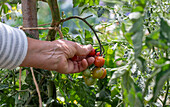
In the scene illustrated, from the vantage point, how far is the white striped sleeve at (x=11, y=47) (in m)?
0.75

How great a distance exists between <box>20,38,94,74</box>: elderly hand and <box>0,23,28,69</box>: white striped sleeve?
0.10 feet

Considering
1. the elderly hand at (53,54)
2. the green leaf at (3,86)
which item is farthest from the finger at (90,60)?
the green leaf at (3,86)

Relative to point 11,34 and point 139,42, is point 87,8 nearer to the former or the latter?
point 11,34

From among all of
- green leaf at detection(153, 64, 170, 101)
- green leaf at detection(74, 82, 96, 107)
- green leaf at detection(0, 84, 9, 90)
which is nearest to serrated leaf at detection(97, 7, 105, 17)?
green leaf at detection(74, 82, 96, 107)

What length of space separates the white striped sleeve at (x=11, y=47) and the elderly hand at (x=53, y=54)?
31 mm

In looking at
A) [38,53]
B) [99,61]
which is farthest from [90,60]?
[38,53]

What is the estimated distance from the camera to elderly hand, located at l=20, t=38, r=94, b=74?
819mm

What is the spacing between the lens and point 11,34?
0.77 meters

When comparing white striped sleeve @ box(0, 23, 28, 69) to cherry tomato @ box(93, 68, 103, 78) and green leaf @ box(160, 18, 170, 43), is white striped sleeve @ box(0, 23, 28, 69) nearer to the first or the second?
cherry tomato @ box(93, 68, 103, 78)

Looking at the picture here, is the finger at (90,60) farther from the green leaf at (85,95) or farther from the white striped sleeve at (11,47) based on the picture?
the white striped sleeve at (11,47)

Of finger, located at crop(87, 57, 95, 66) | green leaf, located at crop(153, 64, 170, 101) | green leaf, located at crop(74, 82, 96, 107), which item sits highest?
green leaf, located at crop(153, 64, 170, 101)

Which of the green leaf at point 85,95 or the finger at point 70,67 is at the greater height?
the finger at point 70,67

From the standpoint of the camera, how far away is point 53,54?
0.86 meters

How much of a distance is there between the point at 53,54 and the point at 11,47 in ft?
0.54
